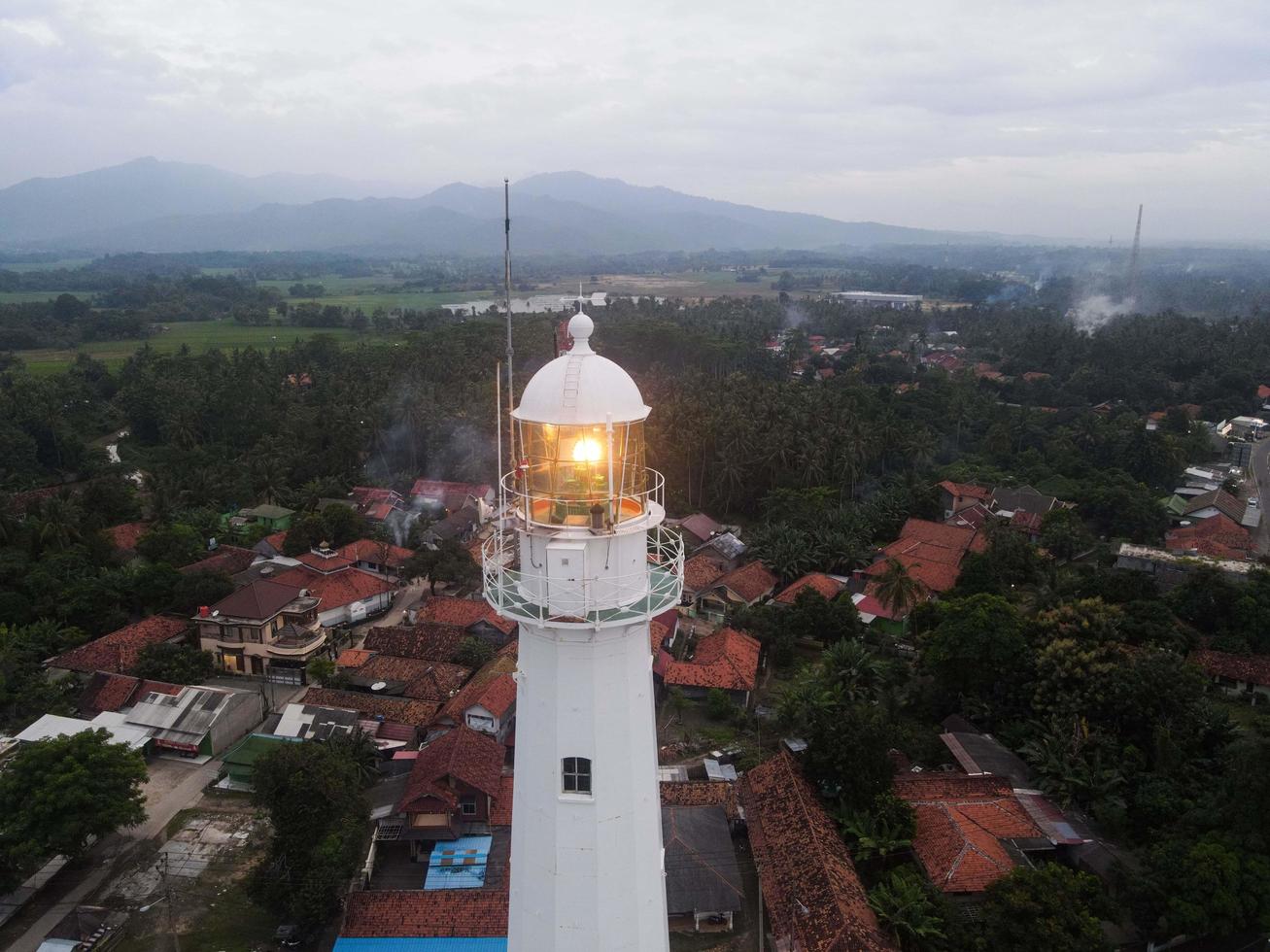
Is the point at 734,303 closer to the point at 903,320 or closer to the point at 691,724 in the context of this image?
the point at 903,320

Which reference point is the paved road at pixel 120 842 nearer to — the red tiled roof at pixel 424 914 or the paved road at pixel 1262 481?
the red tiled roof at pixel 424 914

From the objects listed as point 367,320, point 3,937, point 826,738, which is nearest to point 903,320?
point 367,320

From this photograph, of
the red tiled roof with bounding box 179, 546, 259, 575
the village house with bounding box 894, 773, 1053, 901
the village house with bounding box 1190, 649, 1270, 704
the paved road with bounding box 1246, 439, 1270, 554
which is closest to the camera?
the village house with bounding box 894, 773, 1053, 901

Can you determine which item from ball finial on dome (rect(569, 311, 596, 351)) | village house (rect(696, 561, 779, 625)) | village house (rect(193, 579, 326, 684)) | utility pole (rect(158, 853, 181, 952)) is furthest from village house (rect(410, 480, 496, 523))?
ball finial on dome (rect(569, 311, 596, 351))

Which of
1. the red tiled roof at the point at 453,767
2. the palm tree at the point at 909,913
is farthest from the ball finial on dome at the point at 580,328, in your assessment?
the red tiled roof at the point at 453,767

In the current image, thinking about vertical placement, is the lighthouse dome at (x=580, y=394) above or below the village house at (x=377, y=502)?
above

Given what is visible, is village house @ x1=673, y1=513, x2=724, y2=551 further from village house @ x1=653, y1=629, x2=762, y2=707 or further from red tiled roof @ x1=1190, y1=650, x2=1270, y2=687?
red tiled roof @ x1=1190, y1=650, x2=1270, y2=687
